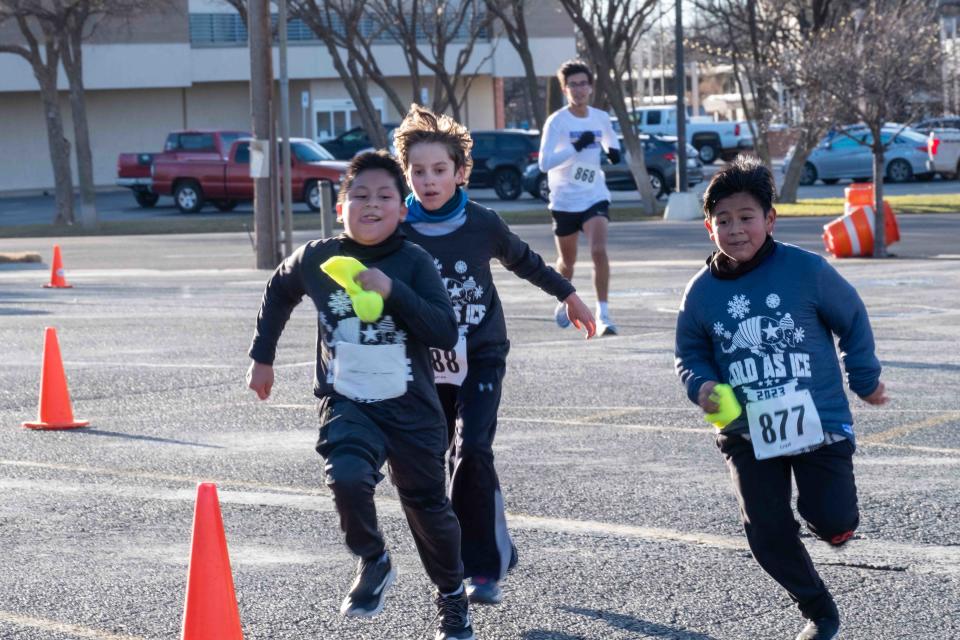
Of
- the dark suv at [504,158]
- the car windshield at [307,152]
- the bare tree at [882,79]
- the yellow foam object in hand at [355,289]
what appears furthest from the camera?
the dark suv at [504,158]

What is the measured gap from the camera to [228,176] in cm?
3922

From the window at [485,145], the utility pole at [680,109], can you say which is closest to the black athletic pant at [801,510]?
the utility pole at [680,109]

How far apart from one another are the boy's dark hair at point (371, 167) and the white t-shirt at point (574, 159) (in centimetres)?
719

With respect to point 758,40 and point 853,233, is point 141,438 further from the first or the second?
point 758,40

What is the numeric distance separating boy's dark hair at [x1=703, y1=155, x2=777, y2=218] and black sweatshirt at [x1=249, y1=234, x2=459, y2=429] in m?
0.88

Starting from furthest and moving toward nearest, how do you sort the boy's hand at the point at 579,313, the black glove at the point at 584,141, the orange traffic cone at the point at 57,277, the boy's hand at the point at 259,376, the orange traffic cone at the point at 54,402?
the orange traffic cone at the point at 57,277, the black glove at the point at 584,141, the orange traffic cone at the point at 54,402, the boy's hand at the point at 579,313, the boy's hand at the point at 259,376

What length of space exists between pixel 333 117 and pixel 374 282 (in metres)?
57.2

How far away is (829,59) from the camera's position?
73.7 ft

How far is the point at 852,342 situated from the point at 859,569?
1.28m

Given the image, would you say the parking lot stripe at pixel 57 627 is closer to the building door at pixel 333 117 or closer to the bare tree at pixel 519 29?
the bare tree at pixel 519 29

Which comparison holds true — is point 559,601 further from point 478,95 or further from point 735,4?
point 478,95

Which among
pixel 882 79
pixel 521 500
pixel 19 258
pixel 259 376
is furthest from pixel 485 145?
pixel 259 376

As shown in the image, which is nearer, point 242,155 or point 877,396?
point 877,396

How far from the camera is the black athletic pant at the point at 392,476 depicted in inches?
181
